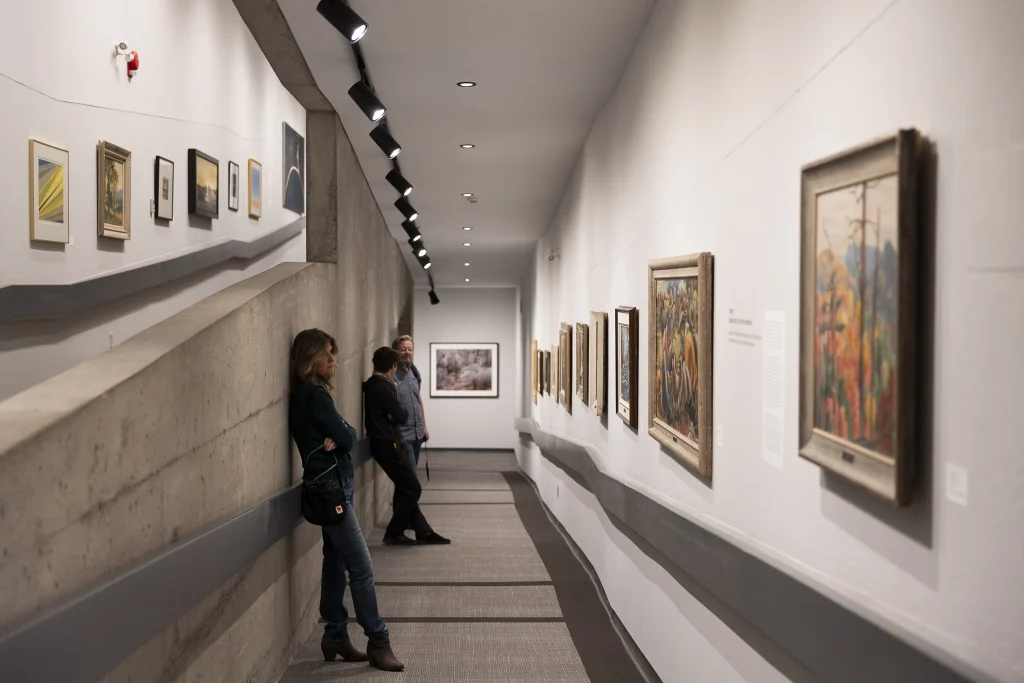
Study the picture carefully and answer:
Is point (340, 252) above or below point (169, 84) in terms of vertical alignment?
below

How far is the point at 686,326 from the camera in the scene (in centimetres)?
392

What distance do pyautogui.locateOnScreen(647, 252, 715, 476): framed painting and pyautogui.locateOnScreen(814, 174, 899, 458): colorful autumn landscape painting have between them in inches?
47.0

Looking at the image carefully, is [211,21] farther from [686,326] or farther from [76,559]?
[76,559]

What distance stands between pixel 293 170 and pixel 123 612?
9434mm

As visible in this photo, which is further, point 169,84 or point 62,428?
point 169,84

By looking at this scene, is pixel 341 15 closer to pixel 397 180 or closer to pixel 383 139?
pixel 383 139

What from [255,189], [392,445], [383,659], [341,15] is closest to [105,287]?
[341,15]

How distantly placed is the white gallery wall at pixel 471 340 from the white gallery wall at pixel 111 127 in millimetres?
13050

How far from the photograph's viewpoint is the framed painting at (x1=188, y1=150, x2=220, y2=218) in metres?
7.48

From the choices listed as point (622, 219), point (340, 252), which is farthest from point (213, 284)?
point (622, 219)

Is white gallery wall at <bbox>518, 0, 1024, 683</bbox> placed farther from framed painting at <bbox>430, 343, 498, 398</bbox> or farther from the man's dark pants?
framed painting at <bbox>430, 343, 498, 398</bbox>

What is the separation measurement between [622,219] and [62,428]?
403 centimetres

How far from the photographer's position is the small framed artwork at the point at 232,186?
8.64m

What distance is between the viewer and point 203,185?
7762 millimetres
